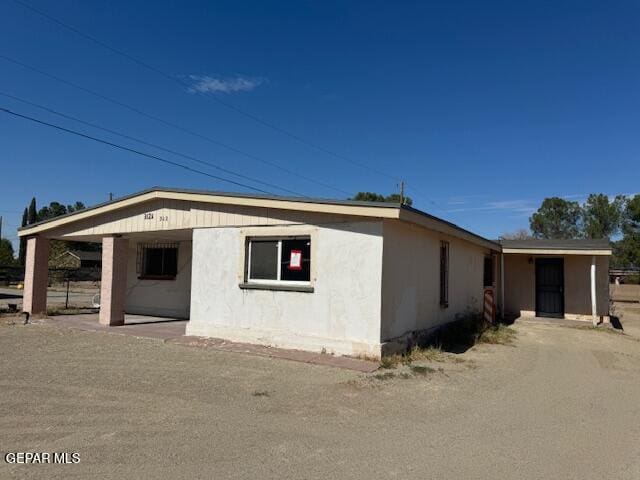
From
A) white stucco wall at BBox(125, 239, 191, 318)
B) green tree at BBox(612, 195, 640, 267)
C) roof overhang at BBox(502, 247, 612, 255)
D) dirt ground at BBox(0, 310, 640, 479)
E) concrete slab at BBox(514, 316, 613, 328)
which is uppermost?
green tree at BBox(612, 195, 640, 267)

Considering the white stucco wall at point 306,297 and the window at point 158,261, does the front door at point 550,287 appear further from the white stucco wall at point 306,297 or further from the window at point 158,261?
the window at point 158,261

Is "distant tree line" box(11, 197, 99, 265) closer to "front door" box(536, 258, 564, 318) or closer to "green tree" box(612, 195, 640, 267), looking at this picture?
"front door" box(536, 258, 564, 318)

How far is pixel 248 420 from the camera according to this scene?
16.3ft

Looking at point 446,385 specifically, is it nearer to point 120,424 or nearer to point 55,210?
point 120,424

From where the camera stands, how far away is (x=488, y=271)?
54.3ft

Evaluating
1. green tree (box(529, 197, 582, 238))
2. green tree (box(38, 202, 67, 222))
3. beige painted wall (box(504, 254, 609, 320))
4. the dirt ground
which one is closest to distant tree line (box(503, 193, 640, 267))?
green tree (box(529, 197, 582, 238))

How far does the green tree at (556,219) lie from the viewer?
44344mm

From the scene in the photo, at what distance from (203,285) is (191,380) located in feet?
12.4

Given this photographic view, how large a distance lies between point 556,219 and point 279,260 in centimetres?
4368

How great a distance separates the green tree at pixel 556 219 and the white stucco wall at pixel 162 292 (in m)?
40.5

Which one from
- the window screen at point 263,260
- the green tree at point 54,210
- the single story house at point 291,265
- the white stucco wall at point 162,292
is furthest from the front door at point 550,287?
the green tree at point 54,210

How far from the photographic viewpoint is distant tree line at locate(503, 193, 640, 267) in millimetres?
38562

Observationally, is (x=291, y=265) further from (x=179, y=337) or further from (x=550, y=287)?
(x=550, y=287)

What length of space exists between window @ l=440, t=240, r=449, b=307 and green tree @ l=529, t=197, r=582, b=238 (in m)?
38.1
